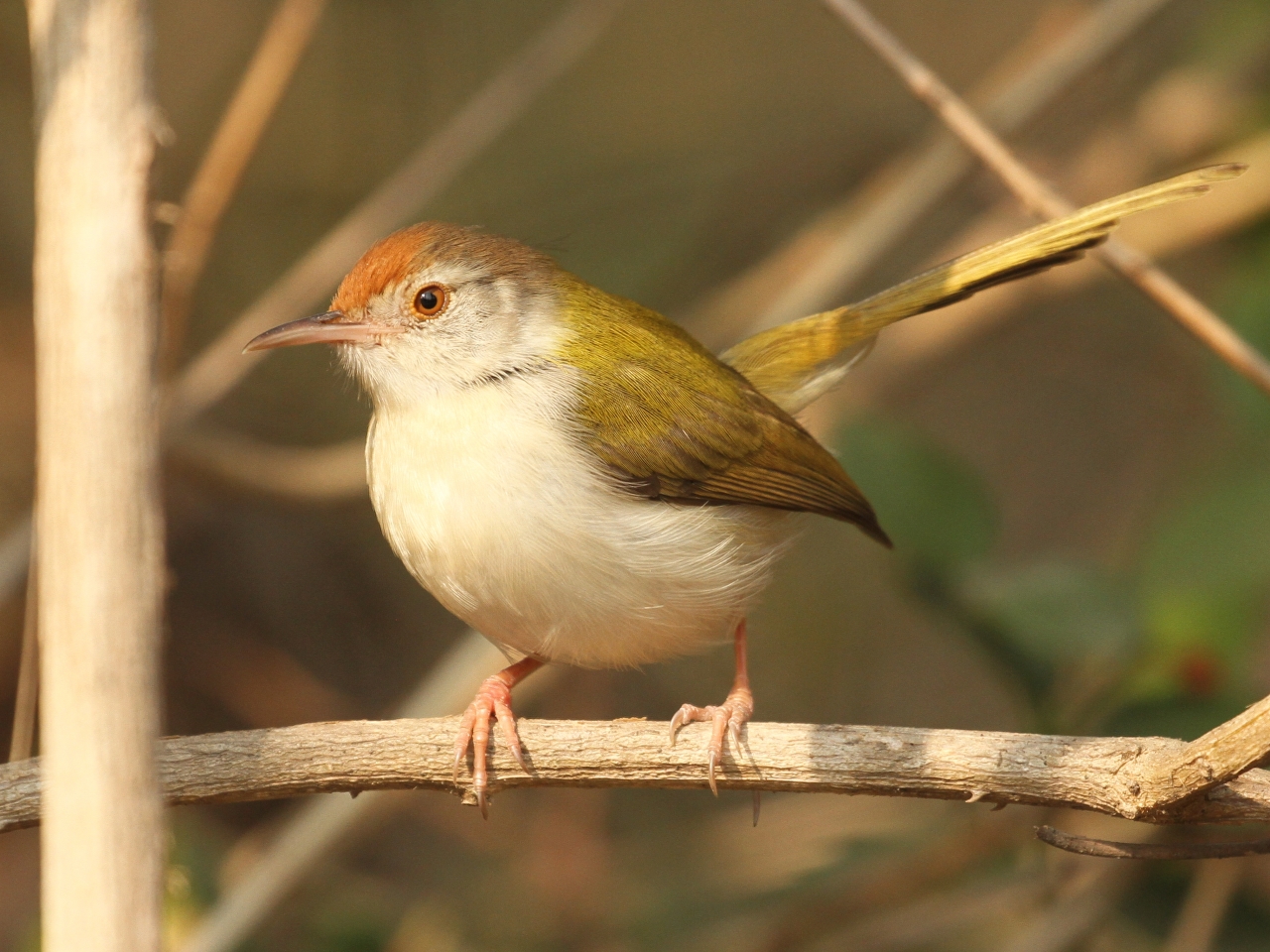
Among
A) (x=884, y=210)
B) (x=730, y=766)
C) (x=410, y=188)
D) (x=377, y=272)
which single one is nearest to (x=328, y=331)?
(x=377, y=272)

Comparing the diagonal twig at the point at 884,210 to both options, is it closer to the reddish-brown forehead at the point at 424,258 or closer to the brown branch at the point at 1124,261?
the reddish-brown forehead at the point at 424,258

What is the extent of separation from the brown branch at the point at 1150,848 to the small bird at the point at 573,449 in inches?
27.9

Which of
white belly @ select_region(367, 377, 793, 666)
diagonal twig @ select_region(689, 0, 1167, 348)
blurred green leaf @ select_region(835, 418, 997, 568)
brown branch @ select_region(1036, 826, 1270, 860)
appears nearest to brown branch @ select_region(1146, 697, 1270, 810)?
brown branch @ select_region(1036, 826, 1270, 860)

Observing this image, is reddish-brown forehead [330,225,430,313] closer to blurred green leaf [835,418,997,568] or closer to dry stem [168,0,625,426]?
dry stem [168,0,625,426]

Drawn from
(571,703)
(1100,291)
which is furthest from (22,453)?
(1100,291)

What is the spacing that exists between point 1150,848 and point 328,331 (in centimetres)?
231

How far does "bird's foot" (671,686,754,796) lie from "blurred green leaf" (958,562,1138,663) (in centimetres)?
93

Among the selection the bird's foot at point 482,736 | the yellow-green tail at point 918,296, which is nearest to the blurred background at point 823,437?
the yellow-green tail at point 918,296

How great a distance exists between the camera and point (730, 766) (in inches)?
107

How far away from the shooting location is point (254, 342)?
3.37 meters

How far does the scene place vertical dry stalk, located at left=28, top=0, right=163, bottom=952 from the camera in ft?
5.03

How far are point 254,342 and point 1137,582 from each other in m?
2.75

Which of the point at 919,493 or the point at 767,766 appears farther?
the point at 919,493

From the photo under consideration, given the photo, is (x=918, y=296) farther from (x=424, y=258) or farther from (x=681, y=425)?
(x=424, y=258)
